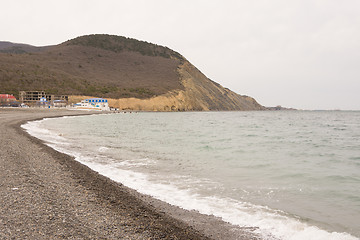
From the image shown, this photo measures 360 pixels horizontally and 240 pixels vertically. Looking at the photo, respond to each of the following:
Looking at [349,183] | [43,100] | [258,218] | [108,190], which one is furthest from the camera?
[43,100]

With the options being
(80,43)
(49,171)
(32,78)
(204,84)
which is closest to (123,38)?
(80,43)

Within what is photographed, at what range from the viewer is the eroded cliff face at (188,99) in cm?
11644

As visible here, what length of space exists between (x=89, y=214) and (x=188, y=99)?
133 m

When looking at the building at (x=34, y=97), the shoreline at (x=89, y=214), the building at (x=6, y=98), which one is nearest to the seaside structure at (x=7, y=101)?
the building at (x=6, y=98)

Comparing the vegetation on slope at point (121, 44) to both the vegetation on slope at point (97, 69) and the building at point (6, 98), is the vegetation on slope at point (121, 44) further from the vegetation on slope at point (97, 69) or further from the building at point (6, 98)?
the building at point (6, 98)

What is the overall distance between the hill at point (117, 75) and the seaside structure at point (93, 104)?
5282 mm

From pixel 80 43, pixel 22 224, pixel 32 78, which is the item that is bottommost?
pixel 22 224

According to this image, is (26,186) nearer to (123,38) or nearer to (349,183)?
(349,183)

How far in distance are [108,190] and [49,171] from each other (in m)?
3.08

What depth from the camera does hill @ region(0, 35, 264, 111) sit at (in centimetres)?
10562

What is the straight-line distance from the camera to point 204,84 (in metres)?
173

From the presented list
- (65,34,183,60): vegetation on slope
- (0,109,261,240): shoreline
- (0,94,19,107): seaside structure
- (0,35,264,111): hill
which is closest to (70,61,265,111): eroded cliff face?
(0,35,264,111): hill

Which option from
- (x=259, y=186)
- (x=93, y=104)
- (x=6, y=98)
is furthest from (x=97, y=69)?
(x=259, y=186)

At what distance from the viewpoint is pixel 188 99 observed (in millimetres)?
138250
